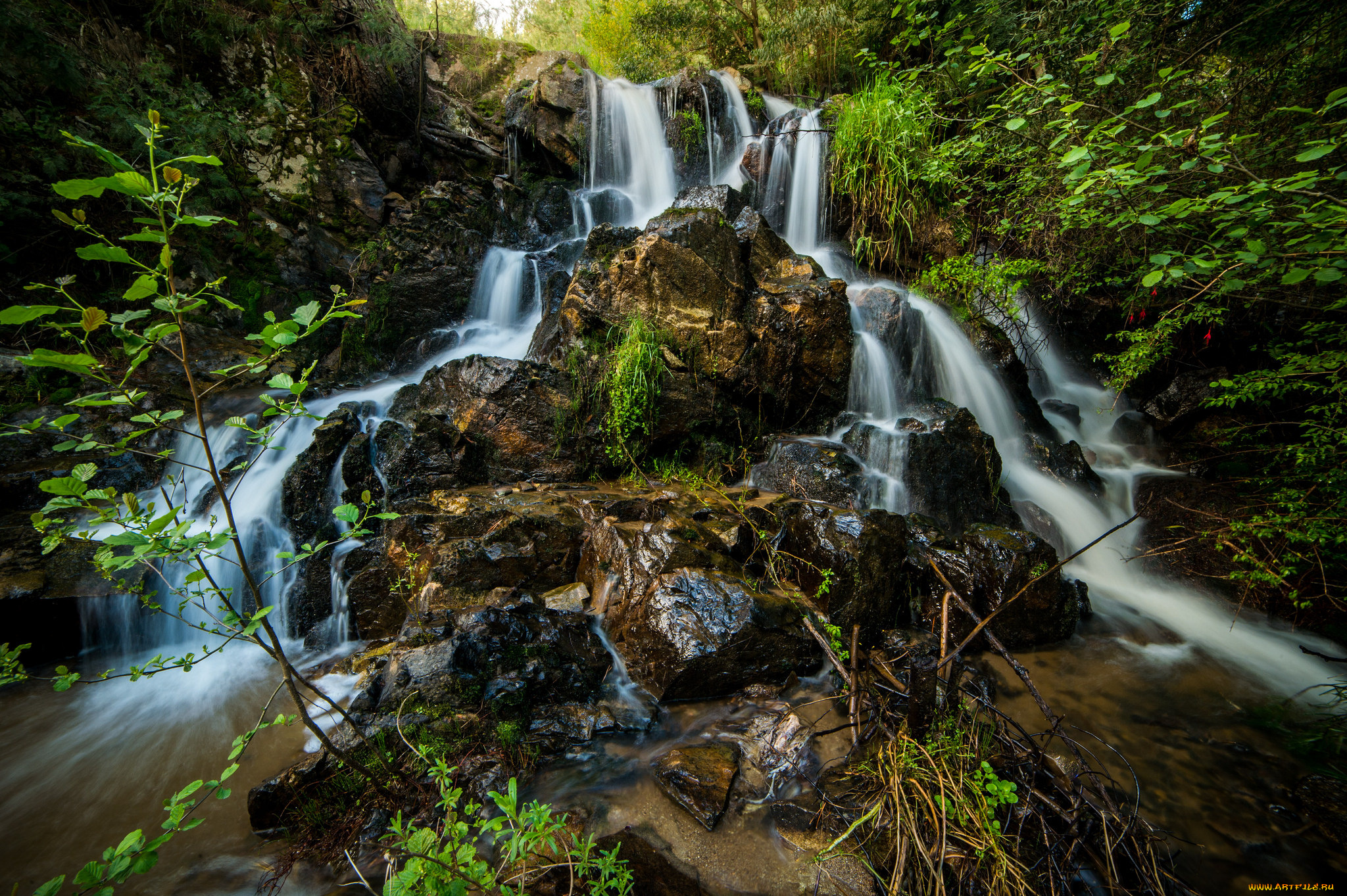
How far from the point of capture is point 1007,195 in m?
6.46

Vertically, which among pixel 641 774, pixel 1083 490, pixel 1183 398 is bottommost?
pixel 641 774

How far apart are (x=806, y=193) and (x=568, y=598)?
7.61 metres

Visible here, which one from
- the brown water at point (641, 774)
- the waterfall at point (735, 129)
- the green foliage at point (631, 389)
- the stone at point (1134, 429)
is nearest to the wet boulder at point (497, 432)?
the green foliage at point (631, 389)

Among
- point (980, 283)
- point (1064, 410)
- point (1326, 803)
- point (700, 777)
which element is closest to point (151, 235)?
point (700, 777)

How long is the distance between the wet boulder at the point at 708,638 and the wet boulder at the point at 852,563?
0.45m

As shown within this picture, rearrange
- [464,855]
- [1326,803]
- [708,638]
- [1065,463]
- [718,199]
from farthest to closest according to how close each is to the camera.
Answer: [718,199], [1065,463], [708,638], [1326,803], [464,855]

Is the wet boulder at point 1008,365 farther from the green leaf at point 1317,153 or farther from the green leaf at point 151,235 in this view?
the green leaf at point 151,235

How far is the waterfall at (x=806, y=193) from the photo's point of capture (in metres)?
8.46

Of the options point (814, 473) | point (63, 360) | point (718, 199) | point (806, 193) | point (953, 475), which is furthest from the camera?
point (806, 193)

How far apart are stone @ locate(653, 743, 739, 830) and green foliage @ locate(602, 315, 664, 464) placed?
289 cm

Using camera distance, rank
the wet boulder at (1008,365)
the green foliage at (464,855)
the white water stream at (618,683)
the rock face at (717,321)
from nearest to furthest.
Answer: the green foliage at (464,855), the white water stream at (618,683), the rock face at (717,321), the wet boulder at (1008,365)

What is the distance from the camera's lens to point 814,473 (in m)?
5.11

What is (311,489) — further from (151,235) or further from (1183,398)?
(1183,398)

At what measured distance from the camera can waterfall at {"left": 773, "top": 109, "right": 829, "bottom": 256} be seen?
333 inches
